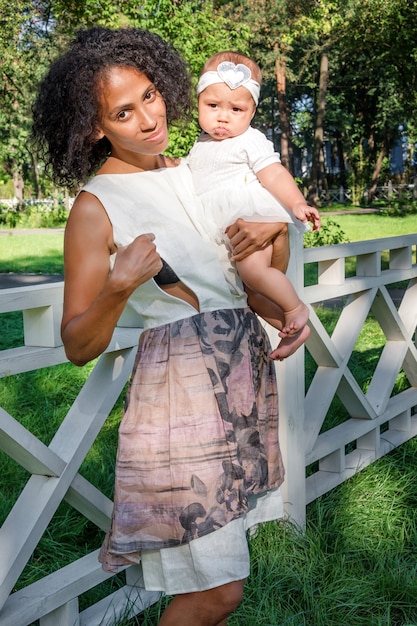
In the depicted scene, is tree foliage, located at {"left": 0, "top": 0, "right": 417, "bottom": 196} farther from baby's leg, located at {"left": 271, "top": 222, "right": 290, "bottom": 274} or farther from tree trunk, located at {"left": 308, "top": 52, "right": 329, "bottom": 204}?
baby's leg, located at {"left": 271, "top": 222, "right": 290, "bottom": 274}

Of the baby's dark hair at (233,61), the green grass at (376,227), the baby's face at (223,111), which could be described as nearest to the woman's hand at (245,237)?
the baby's face at (223,111)

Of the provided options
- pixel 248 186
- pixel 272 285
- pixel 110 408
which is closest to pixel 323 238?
pixel 110 408

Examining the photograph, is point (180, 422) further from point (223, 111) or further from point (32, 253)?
point (32, 253)

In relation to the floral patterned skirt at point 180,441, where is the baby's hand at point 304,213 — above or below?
above

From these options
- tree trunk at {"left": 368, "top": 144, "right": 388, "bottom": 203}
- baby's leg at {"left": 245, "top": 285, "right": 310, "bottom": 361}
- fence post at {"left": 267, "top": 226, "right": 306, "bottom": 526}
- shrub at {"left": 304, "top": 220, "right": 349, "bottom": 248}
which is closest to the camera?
baby's leg at {"left": 245, "top": 285, "right": 310, "bottom": 361}

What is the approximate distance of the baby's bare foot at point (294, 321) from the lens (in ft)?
6.65

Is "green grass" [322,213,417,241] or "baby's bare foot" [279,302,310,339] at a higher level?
"baby's bare foot" [279,302,310,339]

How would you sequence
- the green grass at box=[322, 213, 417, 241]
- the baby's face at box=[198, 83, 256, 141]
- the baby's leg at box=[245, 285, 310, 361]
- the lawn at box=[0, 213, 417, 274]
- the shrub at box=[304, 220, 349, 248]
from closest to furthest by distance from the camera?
the baby's leg at box=[245, 285, 310, 361], the baby's face at box=[198, 83, 256, 141], the shrub at box=[304, 220, 349, 248], the lawn at box=[0, 213, 417, 274], the green grass at box=[322, 213, 417, 241]

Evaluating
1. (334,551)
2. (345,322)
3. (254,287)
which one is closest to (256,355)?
(254,287)

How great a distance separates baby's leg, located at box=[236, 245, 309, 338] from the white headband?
1.65 feet

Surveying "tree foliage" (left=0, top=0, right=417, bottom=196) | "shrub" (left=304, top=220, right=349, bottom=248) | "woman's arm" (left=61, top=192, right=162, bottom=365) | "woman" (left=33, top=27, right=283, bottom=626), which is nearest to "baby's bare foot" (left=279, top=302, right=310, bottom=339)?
"woman" (left=33, top=27, right=283, bottom=626)

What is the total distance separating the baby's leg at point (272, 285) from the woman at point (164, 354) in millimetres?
45

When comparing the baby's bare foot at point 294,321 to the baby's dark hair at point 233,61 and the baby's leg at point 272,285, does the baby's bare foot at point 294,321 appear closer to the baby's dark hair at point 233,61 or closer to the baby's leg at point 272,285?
the baby's leg at point 272,285

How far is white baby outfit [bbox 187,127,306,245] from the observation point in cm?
199
